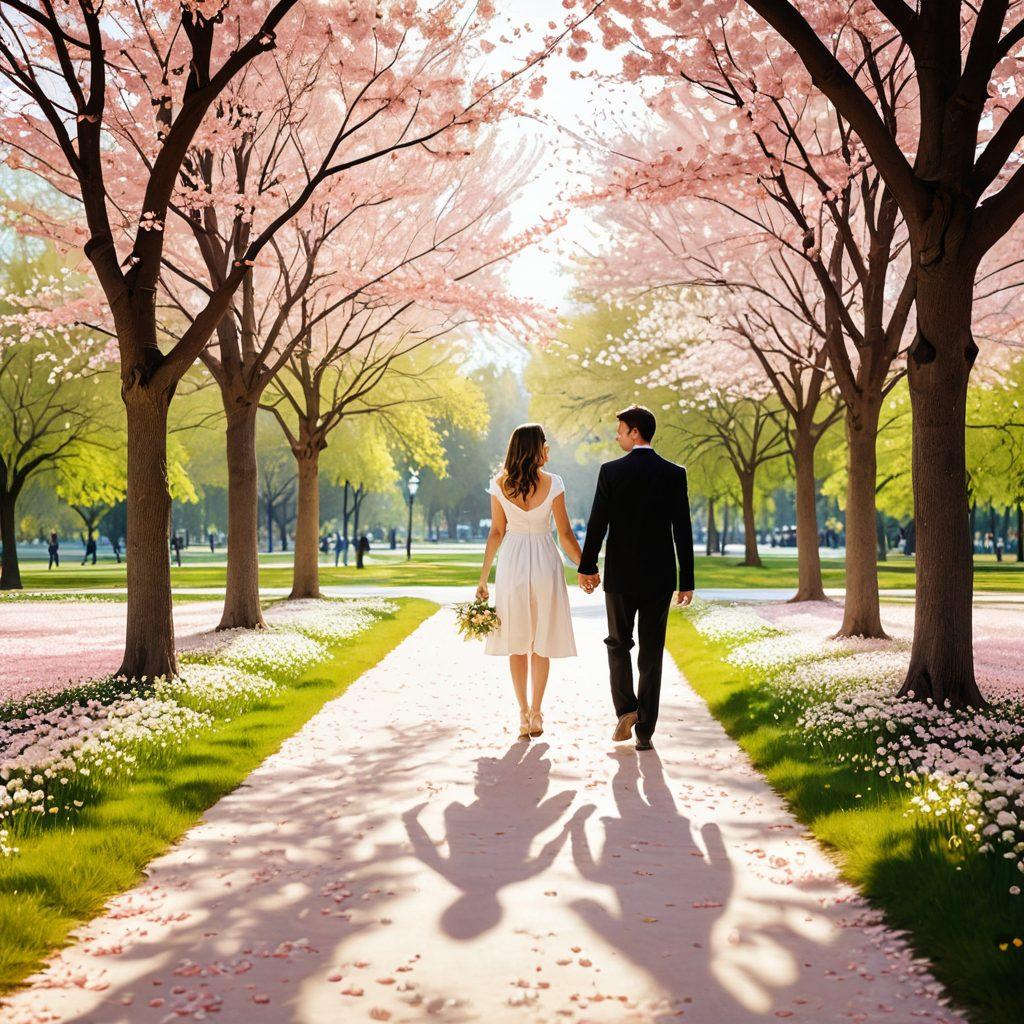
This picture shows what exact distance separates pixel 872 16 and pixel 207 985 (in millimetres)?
12454

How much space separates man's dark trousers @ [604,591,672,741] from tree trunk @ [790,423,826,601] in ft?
51.0

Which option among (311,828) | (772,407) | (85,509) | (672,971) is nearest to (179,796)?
(311,828)

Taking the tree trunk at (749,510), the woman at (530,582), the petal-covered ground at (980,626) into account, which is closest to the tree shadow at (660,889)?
the woman at (530,582)

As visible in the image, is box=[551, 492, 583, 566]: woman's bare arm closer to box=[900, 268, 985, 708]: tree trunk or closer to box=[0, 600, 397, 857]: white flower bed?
box=[900, 268, 985, 708]: tree trunk

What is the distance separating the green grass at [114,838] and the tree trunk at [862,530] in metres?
8.37

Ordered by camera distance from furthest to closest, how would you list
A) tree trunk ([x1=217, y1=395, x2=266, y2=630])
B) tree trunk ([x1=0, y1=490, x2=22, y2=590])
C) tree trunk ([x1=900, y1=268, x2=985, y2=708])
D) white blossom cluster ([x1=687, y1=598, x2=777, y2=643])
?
1. tree trunk ([x1=0, y1=490, x2=22, y2=590])
2. tree trunk ([x1=217, y1=395, x2=266, y2=630])
3. white blossom cluster ([x1=687, y1=598, x2=777, y2=643])
4. tree trunk ([x1=900, y1=268, x2=985, y2=708])

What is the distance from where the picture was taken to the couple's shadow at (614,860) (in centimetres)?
449

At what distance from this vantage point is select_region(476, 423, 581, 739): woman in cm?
875

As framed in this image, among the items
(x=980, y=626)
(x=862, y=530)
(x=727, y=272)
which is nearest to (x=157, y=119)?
(x=862, y=530)

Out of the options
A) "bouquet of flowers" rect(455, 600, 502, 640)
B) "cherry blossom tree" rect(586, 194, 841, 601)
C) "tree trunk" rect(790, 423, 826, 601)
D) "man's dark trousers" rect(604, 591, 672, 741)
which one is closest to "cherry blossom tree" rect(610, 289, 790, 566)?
"cherry blossom tree" rect(586, 194, 841, 601)

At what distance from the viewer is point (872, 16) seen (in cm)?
1271

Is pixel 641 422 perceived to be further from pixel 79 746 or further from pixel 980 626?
pixel 980 626

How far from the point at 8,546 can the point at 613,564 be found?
2894 centimetres

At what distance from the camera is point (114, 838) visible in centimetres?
568
